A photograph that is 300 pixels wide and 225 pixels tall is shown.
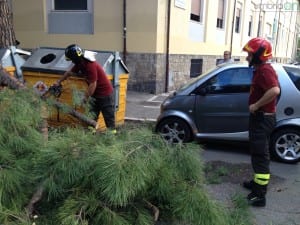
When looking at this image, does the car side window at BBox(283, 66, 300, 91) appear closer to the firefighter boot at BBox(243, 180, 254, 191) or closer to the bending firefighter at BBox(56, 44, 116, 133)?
the firefighter boot at BBox(243, 180, 254, 191)

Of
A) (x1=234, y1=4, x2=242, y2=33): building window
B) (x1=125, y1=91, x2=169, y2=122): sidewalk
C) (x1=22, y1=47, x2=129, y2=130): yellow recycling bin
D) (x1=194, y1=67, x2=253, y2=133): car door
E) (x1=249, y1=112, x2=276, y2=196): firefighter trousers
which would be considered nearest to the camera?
(x1=249, y1=112, x2=276, y2=196): firefighter trousers

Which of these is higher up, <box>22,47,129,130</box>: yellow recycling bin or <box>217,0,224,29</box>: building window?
<box>217,0,224,29</box>: building window

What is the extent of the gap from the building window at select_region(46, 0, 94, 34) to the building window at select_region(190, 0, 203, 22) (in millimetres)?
4593

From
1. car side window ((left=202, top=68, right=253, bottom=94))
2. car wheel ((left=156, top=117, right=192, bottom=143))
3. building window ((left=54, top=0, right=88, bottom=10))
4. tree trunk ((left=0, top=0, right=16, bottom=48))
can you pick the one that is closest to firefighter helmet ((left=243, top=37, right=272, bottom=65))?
car side window ((left=202, top=68, right=253, bottom=94))

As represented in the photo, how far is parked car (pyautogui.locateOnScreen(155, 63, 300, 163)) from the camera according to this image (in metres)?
5.26

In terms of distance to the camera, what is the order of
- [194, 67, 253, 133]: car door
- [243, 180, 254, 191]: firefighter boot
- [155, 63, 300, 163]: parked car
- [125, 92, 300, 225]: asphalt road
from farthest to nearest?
[194, 67, 253, 133]: car door
[155, 63, 300, 163]: parked car
[243, 180, 254, 191]: firefighter boot
[125, 92, 300, 225]: asphalt road

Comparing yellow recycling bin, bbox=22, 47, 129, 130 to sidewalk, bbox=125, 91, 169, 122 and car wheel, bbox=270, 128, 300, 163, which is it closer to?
sidewalk, bbox=125, 91, 169, 122

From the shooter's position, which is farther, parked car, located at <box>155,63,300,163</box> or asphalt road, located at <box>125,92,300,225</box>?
parked car, located at <box>155,63,300,163</box>

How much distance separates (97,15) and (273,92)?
9312 mm

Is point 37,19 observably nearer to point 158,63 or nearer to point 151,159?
point 158,63

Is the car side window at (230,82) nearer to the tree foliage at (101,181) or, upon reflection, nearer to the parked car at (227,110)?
the parked car at (227,110)

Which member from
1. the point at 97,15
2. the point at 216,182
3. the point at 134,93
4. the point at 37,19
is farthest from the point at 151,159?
the point at 37,19

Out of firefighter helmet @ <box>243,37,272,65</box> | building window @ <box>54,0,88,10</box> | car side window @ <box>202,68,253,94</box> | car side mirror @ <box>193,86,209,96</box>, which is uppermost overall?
building window @ <box>54,0,88,10</box>

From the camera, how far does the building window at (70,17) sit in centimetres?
1224
